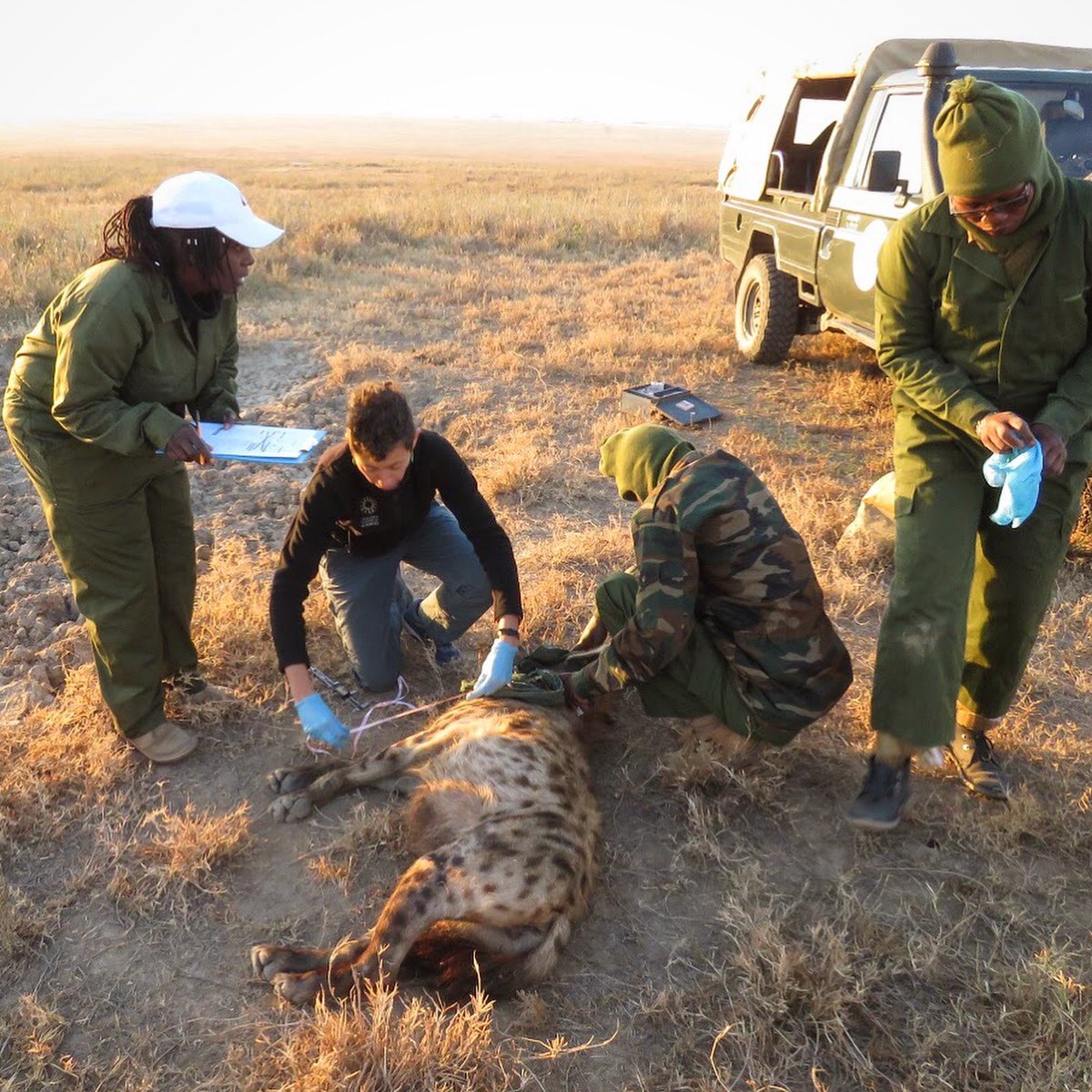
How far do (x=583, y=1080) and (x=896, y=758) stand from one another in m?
1.46

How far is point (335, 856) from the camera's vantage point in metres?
3.19

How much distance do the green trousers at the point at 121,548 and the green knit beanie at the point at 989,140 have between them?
9.42 feet

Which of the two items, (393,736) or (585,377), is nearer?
(393,736)

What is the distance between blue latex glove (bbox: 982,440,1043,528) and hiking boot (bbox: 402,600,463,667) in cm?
240

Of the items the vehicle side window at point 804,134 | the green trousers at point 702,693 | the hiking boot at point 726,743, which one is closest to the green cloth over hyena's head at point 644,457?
the green trousers at point 702,693

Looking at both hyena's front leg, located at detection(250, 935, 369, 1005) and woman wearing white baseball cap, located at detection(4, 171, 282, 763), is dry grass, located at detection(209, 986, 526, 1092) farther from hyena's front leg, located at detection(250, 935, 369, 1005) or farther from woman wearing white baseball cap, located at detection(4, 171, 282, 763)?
woman wearing white baseball cap, located at detection(4, 171, 282, 763)

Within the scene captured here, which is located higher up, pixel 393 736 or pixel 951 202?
pixel 951 202

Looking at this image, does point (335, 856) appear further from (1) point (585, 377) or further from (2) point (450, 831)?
(1) point (585, 377)

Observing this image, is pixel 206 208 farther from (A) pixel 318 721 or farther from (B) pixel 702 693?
(B) pixel 702 693

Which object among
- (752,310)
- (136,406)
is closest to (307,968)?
(136,406)

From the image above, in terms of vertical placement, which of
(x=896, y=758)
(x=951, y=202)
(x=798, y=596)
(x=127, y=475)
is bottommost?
(x=896, y=758)

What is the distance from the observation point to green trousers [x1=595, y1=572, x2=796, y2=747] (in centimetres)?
339

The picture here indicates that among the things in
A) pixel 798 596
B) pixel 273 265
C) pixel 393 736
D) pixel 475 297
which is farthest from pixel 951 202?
pixel 273 265

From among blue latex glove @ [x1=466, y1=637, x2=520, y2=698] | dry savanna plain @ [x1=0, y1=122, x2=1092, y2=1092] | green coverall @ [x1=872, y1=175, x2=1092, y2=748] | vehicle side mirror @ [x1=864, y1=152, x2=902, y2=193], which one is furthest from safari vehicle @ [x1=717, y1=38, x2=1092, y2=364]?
blue latex glove @ [x1=466, y1=637, x2=520, y2=698]
